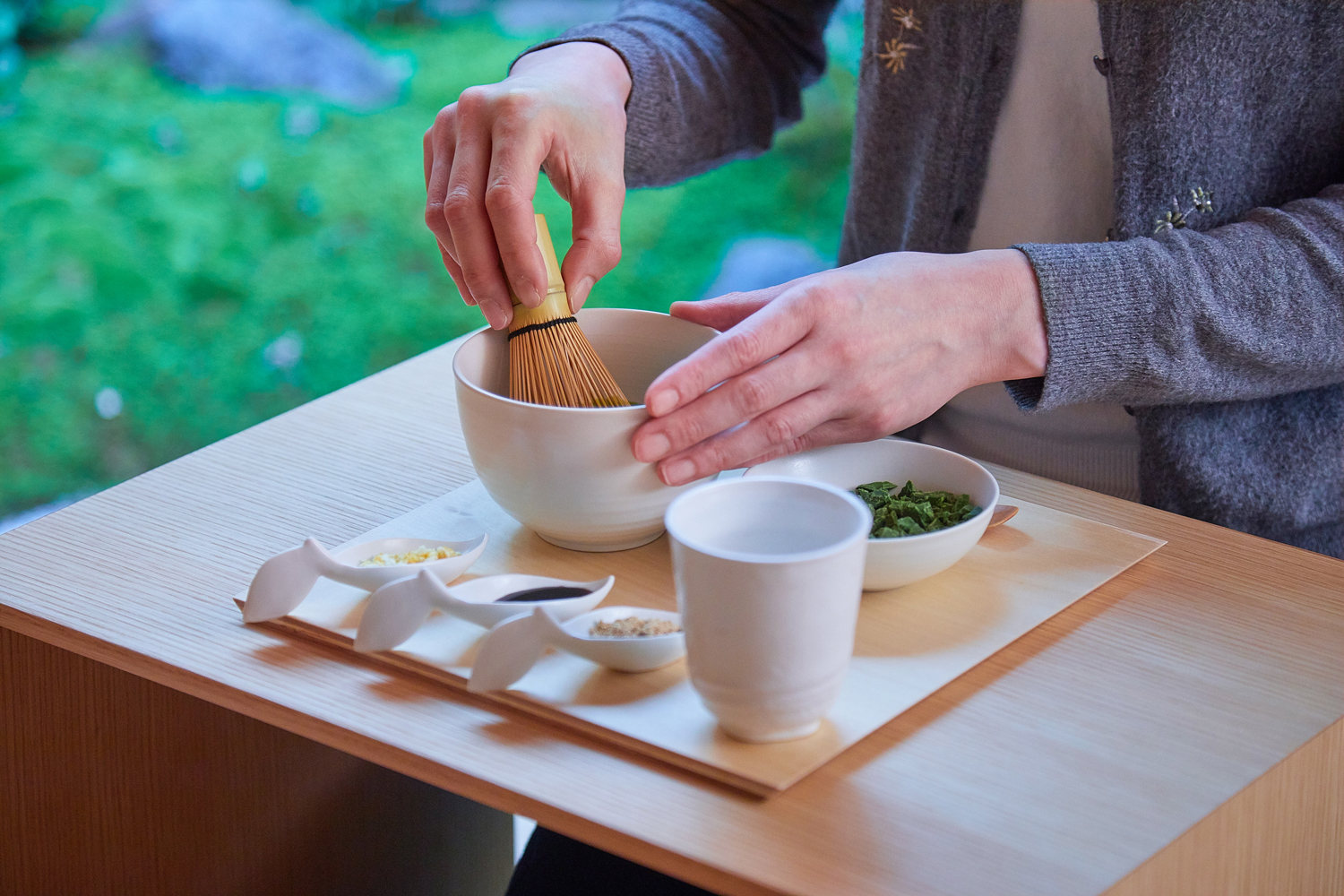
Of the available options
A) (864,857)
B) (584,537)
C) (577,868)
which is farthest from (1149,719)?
(577,868)

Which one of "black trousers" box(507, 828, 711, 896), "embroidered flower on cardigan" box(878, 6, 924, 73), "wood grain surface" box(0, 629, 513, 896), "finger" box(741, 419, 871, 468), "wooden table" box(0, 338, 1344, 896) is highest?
"embroidered flower on cardigan" box(878, 6, 924, 73)

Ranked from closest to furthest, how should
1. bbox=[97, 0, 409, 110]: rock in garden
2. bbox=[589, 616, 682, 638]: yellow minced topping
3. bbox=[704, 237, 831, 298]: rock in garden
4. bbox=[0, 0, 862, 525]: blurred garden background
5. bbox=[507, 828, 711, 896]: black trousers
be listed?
bbox=[589, 616, 682, 638]: yellow minced topping < bbox=[507, 828, 711, 896]: black trousers < bbox=[0, 0, 862, 525]: blurred garden background < bbox=[97, 0, 409, 110]: rock in garden < bbox=[704, 237, 831, 298]: rock in garden

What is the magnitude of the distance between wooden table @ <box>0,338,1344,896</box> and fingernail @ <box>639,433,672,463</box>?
0.17 meters

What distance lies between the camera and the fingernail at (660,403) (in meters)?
0.66

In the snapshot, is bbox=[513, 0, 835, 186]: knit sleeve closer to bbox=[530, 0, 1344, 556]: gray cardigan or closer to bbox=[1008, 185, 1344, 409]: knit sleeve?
bbox=[530, 0, 1344, 556]: gray cardigan

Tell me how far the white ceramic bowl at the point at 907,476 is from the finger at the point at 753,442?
0.04 metres

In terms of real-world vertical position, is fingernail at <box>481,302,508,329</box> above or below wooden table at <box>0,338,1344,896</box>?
above

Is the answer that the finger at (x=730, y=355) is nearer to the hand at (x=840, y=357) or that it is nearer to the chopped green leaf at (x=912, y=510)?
the hand at (x=840, y=357)

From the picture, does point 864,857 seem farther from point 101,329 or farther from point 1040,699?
point 101,329

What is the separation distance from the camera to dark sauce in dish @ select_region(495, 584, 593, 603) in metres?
0.66

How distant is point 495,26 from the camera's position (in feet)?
9.23

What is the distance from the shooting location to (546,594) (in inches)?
26.0

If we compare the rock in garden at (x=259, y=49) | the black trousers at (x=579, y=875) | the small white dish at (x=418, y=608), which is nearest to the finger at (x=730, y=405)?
the small white dish at (x=418, y=608)

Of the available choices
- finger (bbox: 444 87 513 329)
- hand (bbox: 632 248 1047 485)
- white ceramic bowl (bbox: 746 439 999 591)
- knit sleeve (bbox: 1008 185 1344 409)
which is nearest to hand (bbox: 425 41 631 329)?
finger (bbox: 444 87 513 329)
